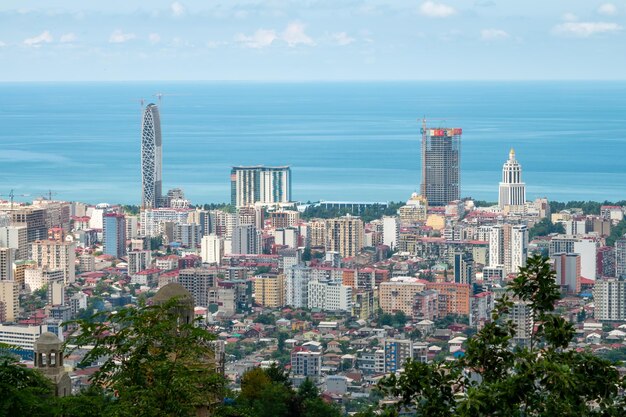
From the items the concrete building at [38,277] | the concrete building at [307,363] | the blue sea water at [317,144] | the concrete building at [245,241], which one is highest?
the blue sea water at [317,144]

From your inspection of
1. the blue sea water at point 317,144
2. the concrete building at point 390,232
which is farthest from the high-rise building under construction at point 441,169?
the concrete building at point 390,232

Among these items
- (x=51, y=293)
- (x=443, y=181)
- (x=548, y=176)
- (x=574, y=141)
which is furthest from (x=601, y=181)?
(x=51, y=293)

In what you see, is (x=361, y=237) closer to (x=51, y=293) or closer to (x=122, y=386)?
(x=51, y=293)

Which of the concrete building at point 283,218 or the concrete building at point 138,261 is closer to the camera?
the concrete building at point 138,261

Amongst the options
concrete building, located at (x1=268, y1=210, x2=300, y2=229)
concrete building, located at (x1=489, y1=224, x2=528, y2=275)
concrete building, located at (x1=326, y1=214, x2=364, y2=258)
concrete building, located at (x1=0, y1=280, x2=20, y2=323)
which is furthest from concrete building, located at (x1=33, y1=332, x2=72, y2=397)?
concrete building, located at (x1=268, y1=210, x2=300, y2=229)

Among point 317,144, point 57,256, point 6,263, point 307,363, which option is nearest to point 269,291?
point 57,256

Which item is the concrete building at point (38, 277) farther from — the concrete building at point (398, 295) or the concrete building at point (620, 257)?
the concrete building at point (620, 257)
